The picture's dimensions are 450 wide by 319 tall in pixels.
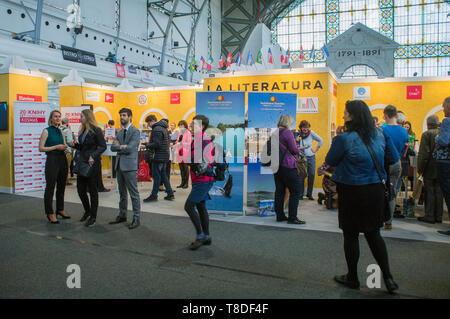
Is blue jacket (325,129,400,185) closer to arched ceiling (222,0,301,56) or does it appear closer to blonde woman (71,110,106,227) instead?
blonde woman (71,110,106,227)

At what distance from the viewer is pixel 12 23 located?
13422mm

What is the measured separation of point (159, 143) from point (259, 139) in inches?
69.7

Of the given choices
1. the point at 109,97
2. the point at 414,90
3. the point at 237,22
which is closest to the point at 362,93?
the point at 414,90

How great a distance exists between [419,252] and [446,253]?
0.25 meters

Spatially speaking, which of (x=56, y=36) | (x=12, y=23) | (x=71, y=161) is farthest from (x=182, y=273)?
(x=56, y=36)

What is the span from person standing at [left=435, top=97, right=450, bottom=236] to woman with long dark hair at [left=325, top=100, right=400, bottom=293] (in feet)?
6.63

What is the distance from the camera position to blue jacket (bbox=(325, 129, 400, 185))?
96.0 inches

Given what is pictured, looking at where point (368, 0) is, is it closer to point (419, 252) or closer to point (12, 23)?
point (12, 23)

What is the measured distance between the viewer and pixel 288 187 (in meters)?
4.67

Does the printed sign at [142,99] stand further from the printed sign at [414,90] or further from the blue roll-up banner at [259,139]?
the printed sign at [414,90]

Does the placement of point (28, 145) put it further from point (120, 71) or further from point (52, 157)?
point (120, 71)

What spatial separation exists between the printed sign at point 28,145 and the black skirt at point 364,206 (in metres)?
6.52

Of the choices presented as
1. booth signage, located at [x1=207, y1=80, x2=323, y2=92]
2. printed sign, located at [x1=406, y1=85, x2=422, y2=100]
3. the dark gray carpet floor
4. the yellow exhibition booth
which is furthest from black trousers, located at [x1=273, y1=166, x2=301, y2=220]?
printed sign, located at [x1=406, y1=85, x2=422, y2=100]

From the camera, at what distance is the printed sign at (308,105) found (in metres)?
7.05
